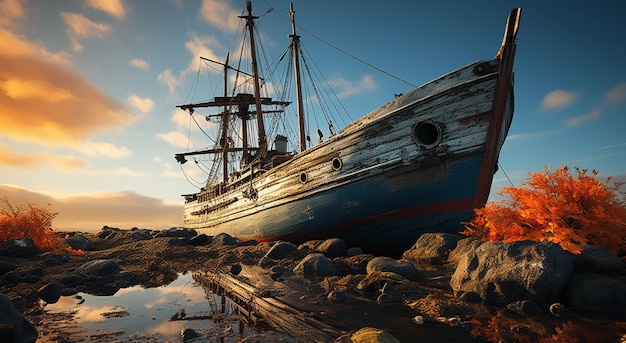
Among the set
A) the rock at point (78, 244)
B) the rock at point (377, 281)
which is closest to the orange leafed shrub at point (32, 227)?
the rock at point (78, 244)

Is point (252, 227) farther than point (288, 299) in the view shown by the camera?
Yes

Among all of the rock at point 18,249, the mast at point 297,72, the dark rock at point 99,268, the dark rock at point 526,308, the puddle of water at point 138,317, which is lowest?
the dark rock at point 526,308

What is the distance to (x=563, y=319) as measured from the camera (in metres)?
4.13

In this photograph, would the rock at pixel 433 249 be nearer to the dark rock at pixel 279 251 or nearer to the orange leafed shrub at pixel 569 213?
the orange leafed shrub at pixel 569 213

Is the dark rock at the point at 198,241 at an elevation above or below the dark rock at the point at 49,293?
above

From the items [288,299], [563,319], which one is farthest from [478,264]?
[288,299]

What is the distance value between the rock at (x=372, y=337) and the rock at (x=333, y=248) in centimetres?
676

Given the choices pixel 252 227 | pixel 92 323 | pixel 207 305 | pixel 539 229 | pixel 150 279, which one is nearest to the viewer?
pixel 92 323

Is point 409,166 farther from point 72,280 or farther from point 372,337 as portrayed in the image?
point 72,280

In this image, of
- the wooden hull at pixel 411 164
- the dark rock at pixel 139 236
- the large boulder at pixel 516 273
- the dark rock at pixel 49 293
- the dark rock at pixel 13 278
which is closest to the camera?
the large boulder at pixel 516 273

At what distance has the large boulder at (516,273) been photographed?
4.70 metres

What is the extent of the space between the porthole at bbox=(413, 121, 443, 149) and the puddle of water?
7.46 meters

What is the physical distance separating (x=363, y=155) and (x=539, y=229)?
552 cm

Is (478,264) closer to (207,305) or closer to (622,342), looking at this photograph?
(622,342)
